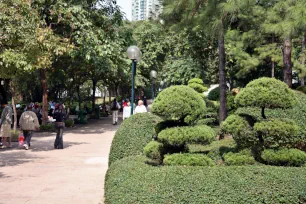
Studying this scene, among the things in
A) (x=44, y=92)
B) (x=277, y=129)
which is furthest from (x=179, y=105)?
(x=44, y=92)

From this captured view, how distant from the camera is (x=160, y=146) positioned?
6.12 metres

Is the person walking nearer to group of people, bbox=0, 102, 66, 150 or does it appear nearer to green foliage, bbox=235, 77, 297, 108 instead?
group of people, bbox=0, 102, 66, 150

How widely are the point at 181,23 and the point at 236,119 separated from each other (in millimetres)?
5855

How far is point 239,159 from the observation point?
5926mm

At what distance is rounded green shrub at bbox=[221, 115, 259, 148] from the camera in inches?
233

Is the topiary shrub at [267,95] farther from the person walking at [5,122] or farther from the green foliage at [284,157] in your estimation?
the person walking at [5,122]

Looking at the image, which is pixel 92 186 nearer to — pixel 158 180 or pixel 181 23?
pixel 158 180

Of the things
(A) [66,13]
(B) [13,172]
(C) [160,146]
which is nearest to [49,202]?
(C) [160,146]

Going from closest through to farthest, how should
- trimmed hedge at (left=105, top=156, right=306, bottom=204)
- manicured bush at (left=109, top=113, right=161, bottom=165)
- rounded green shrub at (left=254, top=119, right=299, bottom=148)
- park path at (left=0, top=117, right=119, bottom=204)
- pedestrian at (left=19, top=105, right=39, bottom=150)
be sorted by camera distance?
trimmed hedge at (left=105, top=156, right=306, bottom=204) < rounded green shrub at (left=254, top=119, right=299, bottom=148) < park path at (left=0, top=117, right=119, bottom=204) < manicured bush at (left=109, top=113, right=161, bottom=165) < pedestrian at (left=19, top=105, right=39, bottom=150)

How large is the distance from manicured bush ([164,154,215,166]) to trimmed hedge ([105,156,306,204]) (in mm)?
329

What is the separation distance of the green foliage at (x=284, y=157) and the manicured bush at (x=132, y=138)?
2162 millimetres

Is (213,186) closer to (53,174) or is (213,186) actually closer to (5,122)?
(53,174)

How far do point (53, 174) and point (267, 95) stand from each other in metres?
5.29

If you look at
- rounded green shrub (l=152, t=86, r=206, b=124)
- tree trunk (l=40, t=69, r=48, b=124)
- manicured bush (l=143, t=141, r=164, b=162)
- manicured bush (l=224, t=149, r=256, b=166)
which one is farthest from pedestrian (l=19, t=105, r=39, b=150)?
manicured bush (l=224, t=149, r=256, b=166)
